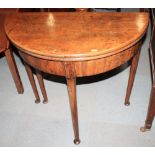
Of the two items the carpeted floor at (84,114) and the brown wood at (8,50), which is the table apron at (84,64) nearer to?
the brown wood at (8,50)

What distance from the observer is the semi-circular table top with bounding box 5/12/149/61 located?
0.98 meters

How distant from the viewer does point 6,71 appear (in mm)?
2039

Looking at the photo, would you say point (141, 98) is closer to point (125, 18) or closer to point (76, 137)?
point (76, 137)

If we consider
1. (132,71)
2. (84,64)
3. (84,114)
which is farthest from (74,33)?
(84,114)

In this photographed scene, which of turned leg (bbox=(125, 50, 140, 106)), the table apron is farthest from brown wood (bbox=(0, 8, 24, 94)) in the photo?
turned leg (bbox=(125, 50, 140, 106))

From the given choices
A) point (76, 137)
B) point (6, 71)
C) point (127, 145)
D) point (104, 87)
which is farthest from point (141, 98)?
point (6, 71)

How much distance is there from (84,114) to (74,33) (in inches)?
28.7

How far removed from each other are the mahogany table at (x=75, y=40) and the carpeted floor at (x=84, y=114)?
378 millimetres

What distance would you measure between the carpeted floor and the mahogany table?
38 centimetres

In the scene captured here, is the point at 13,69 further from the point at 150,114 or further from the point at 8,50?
the point at 150,114

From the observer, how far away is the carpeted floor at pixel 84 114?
1505mm

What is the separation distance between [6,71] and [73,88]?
3.61 feet

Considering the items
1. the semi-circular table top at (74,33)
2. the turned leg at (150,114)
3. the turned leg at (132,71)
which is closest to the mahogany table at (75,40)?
the semi-circular table top at (74,33)

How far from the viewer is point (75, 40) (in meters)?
1.04
